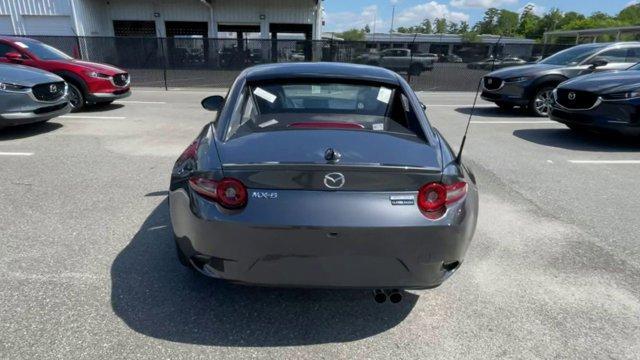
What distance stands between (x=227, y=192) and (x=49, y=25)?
2432 centimetres

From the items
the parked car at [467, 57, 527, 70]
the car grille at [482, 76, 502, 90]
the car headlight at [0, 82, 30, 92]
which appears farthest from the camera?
the parked car at [467, 57, 527, 70]

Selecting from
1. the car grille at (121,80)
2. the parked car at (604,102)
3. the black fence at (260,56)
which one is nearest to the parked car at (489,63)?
the black fence at (260,56)

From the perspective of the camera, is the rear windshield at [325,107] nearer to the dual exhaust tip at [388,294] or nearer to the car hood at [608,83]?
the dual exhaust tip at [388,294]

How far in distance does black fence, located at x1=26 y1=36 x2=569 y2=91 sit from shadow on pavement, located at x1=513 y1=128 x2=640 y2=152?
22.2 ft

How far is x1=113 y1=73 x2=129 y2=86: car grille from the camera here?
986cm

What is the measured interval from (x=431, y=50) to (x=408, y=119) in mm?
15344

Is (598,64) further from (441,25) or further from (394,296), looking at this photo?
(441,25)

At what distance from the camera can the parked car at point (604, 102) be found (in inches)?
262

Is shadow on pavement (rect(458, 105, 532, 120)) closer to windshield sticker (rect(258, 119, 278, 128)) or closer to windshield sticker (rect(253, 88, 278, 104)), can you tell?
windshield sticker (rect(253, 88, 278, 104))

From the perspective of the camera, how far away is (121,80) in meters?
10.1

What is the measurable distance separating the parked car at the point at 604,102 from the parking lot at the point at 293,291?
6.02 feet

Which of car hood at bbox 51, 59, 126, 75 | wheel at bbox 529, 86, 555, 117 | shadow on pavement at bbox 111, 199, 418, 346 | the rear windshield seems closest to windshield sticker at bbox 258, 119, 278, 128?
the rear windshield

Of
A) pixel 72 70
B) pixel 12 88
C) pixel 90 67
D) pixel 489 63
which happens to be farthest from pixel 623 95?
pixel 489 63

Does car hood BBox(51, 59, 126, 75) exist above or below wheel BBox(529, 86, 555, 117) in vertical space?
above
